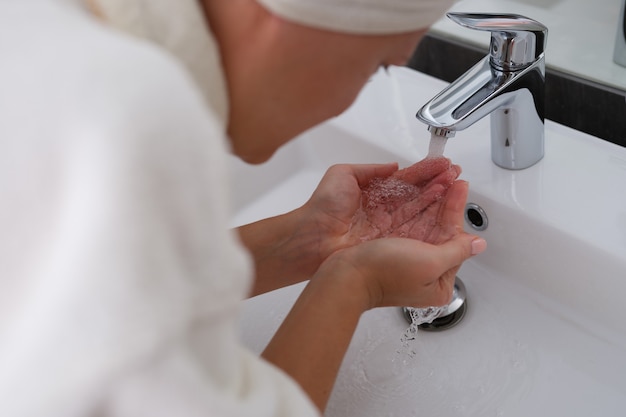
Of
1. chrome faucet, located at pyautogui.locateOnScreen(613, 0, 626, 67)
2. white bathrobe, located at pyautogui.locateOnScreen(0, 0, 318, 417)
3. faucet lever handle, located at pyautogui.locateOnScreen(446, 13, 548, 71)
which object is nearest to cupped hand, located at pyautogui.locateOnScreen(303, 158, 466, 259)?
faucet lever handle, located at pyautogui.locateOnScreen(446, 13, 548, 71)

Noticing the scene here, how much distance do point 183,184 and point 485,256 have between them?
51cm

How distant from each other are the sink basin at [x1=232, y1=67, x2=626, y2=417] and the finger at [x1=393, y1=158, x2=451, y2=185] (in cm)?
5

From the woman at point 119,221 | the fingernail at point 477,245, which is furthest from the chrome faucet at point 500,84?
the woman at point 119,221

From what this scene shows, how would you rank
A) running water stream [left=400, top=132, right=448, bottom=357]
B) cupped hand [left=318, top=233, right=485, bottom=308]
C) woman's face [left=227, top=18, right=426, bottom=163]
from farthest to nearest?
1. running water stream [left=400, top=132, right=448, bottom=357]
2. cupped hand [left=318, top=233, right=485, bottom=308]
3. woman's face [left=227, top=18, right=426, bottom=163]

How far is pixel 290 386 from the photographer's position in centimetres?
38

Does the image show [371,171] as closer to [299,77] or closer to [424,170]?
[424,170]

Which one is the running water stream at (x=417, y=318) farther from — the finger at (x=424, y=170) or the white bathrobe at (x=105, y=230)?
the white bathrobe at (x=105, y=230)

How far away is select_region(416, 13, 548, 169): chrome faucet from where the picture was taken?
575 millimetres

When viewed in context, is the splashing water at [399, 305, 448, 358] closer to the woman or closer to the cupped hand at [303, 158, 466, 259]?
the cupped hand at [303, 158, 466, 259]

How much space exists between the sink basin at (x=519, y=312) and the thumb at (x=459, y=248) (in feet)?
0.26

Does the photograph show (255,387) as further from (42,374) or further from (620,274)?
(620,274)

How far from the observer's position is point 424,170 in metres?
0.67

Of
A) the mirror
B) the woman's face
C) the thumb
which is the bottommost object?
the thumb

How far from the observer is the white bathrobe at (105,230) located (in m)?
0.27
